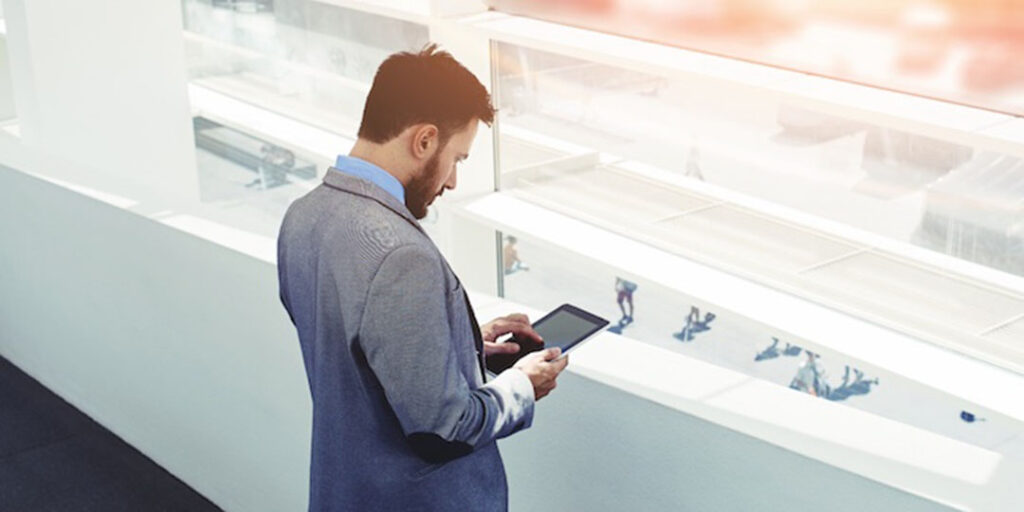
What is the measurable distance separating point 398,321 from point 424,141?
20cm

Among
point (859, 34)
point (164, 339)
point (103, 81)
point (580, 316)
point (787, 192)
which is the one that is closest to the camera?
point (580, 316)

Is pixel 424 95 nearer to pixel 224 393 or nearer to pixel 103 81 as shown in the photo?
pixel 224 393

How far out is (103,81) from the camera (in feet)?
15.3

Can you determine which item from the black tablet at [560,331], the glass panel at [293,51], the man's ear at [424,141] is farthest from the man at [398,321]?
the glass panel at [293,51]

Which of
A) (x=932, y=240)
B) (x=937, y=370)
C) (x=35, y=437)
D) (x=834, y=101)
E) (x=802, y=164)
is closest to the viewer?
(x=35, y=437)

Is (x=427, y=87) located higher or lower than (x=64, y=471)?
higher

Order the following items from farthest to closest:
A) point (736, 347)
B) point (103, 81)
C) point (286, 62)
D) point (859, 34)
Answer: point (286, 62) → point (736, 347) → point (103, 81) → point (859, 34)

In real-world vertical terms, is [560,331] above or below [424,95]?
below

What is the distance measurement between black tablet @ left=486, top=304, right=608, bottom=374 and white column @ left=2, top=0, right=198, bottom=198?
290 cm

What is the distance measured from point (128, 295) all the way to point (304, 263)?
169cm

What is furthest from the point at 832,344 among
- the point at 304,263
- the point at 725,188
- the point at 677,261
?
the point at 304,263

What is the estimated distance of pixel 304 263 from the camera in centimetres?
141

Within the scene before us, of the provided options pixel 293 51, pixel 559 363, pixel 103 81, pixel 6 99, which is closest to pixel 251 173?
pixel 293 51

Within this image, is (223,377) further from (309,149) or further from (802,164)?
(309,149)
